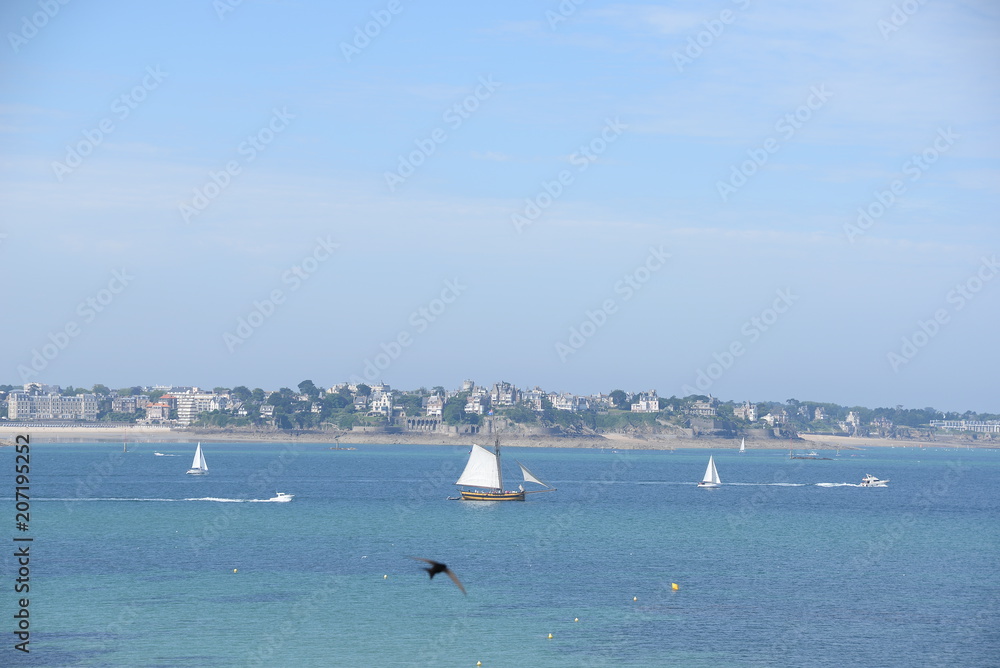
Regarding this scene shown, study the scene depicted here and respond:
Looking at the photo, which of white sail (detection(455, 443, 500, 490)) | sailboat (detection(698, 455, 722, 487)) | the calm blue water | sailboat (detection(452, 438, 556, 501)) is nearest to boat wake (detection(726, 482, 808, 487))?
sailboat (detection(698, 455, 722, 487))

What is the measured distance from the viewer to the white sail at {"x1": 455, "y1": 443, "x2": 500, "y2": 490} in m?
137

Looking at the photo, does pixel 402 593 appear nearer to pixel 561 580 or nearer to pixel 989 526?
pixel 561 580

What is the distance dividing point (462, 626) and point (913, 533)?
6715 centimetres

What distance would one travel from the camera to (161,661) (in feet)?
170

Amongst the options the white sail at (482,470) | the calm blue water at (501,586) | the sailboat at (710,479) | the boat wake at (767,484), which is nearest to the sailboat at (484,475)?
the white sail at (482,470)

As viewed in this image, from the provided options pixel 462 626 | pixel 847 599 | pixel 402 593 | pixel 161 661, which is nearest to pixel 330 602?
pixel 402 593

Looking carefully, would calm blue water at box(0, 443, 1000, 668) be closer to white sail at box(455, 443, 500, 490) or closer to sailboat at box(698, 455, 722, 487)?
white sail at box(455, 443, 500, 490)

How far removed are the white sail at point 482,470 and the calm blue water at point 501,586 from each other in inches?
152

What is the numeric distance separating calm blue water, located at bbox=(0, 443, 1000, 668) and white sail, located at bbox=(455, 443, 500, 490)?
12.7 ft

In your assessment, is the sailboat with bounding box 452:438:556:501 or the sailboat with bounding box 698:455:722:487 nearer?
the sailboat with bounding box 452:438:556:501

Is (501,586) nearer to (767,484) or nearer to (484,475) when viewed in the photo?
(484,475)

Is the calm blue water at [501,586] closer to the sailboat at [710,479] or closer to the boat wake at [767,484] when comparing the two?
the sailboat at [710,479]

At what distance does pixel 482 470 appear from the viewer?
138m

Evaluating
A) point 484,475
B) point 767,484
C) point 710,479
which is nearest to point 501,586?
point 484,475
